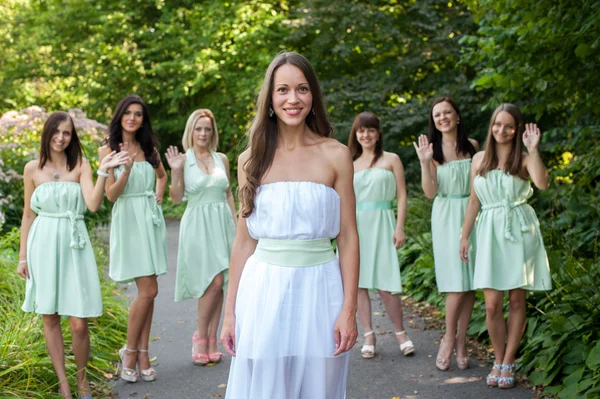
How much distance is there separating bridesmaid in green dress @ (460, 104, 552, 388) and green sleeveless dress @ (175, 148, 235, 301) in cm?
234

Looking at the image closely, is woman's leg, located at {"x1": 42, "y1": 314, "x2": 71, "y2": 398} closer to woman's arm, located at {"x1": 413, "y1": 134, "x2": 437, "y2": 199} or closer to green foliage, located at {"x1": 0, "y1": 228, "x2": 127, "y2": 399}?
green foliage, located at {"x1": 0, "y1": 228, "x2": 127, "y2": 399}

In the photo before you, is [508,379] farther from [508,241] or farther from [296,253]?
[296,253]

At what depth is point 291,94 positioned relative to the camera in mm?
3260

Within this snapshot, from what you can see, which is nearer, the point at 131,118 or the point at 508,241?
the point at 508,241

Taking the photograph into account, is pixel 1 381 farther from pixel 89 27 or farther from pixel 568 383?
pixel 89 27

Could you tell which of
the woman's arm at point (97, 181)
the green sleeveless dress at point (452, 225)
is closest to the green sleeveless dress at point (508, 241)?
the green sleeveless dress at point (452, 225)

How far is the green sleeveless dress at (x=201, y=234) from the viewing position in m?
6.71

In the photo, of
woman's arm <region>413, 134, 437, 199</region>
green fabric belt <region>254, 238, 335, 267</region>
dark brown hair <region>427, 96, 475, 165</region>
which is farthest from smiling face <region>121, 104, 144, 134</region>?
green fabric belt <region>254, 238, 335, 267</region>

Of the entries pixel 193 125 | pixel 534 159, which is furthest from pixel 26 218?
pixel 534 159

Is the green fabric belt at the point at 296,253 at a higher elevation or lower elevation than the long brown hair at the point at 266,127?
lower

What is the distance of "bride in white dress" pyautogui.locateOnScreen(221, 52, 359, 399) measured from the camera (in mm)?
3146

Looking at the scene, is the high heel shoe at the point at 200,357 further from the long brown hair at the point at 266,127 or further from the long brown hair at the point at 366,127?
the long brown hair at the point at 266,127

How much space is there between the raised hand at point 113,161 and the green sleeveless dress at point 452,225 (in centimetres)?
273

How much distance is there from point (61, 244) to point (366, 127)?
3012 mm
